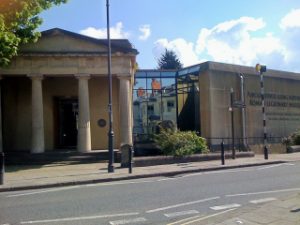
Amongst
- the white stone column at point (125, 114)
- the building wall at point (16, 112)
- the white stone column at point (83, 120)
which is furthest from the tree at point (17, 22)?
the building wall at point (16, 112)

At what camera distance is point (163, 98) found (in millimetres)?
33625

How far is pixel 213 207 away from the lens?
31.1 ft

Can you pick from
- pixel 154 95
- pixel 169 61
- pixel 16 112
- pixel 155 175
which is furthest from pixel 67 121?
pixel 169 61

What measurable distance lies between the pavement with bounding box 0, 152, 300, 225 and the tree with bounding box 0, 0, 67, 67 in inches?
194

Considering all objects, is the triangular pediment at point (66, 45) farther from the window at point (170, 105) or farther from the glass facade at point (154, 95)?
the window at point (170, 105)

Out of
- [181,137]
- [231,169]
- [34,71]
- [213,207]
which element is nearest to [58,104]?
[34,71]

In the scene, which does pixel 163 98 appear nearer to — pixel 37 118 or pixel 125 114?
pixel 125 114

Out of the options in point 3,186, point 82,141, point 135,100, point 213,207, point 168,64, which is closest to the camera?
point 213,207

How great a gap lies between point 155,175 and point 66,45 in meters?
11.2

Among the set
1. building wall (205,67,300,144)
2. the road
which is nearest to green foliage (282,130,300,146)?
building wall (205,67,300,144)

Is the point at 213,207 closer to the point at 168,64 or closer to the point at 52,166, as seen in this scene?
the point at 52,166

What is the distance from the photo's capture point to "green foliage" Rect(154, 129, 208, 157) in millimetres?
22188

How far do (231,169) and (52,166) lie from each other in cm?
880

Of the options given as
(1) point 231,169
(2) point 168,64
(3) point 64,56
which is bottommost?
(1) point 231,169
